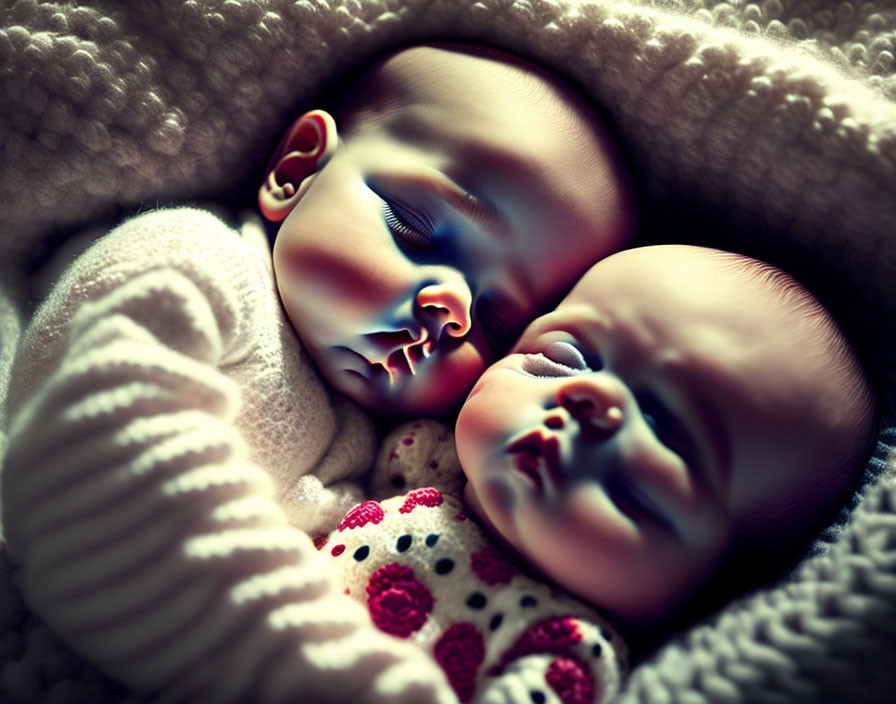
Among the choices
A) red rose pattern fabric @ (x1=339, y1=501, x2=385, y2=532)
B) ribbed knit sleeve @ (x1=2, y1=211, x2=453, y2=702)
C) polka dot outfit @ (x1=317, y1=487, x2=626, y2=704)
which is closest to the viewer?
ribbed knit sleeve @ (x1=2, y1=211, x2=453, y2=702)

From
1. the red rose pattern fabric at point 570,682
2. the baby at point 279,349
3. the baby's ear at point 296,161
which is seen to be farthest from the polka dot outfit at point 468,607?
the baby's ear at point 296,161

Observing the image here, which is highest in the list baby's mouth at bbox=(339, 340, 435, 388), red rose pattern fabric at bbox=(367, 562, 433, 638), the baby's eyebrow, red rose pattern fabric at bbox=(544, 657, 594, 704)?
the baby's eyebrow

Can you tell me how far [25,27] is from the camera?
961mm

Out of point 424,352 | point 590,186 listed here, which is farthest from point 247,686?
point 590,186

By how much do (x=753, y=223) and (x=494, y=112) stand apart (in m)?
0.41

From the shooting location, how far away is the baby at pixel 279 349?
0.63 metres

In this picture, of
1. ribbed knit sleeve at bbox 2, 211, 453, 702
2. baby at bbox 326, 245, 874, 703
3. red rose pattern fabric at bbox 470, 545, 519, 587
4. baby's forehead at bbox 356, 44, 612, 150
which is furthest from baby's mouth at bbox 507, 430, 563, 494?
baby's forehead at bbox 356, 44, 612, 150

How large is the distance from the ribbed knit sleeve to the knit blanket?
250mm

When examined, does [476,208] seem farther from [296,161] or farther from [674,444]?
[674,444]

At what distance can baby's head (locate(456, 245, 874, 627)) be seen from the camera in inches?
30.8

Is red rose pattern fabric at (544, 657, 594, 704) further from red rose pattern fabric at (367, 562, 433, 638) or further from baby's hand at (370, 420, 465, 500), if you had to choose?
baby's hand at (370, 420, 465, 500)

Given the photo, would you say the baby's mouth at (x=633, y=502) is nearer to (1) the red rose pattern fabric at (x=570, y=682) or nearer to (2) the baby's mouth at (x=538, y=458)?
(2) the baby's mouth at (x=538, y=458)

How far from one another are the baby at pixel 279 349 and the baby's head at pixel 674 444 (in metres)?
0.18

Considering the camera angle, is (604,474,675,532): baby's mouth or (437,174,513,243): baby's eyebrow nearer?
(604,474,675,532): baby's mouth
